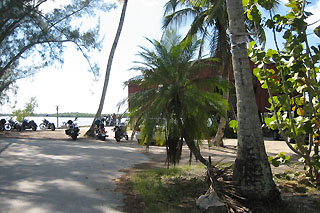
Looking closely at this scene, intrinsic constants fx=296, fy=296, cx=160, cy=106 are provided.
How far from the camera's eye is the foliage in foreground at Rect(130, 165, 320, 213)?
4.81 meters

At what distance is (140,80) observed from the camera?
21.9 ft

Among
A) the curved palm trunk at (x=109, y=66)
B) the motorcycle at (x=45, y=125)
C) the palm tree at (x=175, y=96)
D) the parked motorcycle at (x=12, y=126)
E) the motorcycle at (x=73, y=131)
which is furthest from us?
the motorcycle at (x=45, y=125)

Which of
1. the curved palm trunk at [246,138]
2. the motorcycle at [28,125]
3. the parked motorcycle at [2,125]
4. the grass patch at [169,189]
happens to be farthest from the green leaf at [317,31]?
the motorcycle at [28,125]

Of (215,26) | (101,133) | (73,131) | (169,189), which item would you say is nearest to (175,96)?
(169,189)

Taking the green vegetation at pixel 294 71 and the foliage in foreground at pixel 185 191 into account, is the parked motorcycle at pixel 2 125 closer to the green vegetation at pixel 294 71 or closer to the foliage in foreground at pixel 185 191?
the foliage in foreground at pixel 185 191

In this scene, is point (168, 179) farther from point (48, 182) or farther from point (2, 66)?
point (2, 66)

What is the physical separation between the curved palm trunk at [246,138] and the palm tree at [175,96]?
3.92ft

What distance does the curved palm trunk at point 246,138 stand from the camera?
471 centimetres

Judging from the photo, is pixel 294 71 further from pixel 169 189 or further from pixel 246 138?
pixel 169 189

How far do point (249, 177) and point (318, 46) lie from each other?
2.75 m

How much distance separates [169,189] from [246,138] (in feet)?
6.71

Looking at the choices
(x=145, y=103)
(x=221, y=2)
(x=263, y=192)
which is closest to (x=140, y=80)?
(x=145, y=103)

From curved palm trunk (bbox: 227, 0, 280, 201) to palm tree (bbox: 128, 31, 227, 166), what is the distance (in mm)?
1195

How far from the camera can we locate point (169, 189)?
6.04 m
